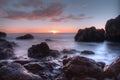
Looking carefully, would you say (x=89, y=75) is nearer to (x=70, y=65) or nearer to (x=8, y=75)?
(x=70, y=65)

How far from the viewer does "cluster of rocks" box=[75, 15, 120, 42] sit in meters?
70.8

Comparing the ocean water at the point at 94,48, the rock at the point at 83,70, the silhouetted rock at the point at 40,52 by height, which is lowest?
the ocean water at the point at 94,48

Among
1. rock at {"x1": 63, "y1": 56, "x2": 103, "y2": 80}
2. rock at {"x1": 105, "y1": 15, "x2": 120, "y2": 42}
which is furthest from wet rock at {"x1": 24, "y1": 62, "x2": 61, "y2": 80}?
rock at {"x1": 105, "y1": 15, "x2": 120, "y2": 42}

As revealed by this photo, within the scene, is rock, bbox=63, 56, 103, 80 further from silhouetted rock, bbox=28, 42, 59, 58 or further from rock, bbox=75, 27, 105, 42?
rock, bbox=75, 27, 105, 42

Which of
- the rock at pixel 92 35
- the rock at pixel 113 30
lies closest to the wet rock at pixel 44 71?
the rock at pixel 113 30

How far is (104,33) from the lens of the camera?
79.8 meters

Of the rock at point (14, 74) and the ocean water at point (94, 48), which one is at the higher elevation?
the rock at point (14, 74)

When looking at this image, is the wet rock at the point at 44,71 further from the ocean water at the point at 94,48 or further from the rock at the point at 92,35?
the rock at the point at 92,35

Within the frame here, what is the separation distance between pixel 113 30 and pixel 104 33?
8.71m

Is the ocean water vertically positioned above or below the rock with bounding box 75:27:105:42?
below

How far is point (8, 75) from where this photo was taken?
973 centimetres

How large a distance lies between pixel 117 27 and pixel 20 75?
2554 inches

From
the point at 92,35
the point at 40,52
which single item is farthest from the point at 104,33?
the point at 40,52

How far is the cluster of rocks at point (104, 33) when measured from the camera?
7075cm
